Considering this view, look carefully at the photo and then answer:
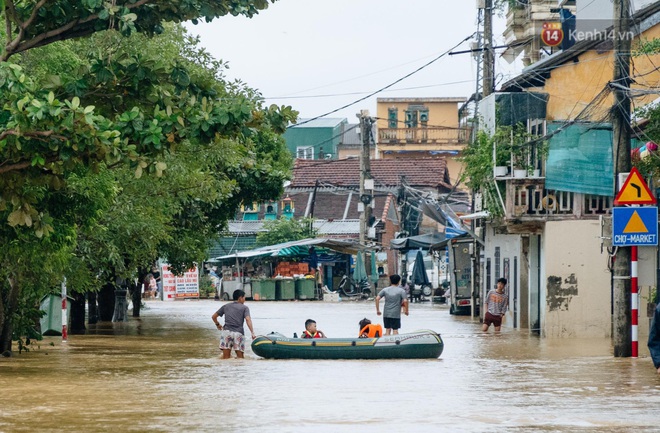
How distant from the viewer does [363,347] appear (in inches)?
953

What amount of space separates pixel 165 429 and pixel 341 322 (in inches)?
1090

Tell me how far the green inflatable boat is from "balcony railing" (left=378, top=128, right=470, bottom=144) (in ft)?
220

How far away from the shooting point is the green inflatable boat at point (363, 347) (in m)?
24.2

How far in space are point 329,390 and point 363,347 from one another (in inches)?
230

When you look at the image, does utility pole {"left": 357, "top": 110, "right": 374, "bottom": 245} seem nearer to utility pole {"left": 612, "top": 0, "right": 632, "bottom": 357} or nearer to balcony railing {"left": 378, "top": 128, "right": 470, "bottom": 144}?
balcony railing {"left": 378, "top": 128, "right": 470, "bottom": 144}

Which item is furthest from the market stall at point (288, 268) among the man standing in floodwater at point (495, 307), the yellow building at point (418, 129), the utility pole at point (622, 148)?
the utility pole at point (622, 148)

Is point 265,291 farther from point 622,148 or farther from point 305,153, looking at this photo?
point 622,148

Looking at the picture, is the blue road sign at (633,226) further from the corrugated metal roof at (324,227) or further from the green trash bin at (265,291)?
the corrugated metal roof at (324,227)

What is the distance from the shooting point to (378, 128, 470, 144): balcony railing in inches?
3610

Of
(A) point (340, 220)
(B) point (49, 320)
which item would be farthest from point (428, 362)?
(A) point (340, 220)

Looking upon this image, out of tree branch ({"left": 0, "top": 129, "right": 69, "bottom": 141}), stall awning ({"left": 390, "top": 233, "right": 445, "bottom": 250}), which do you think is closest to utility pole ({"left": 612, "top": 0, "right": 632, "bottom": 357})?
tree branch ({"left": 0, "top": 129, "right": 69, "bottom": 141})

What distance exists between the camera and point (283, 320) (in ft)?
143

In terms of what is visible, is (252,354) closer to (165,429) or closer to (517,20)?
(165,429)

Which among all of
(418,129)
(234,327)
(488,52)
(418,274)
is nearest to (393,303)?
(234,327)
